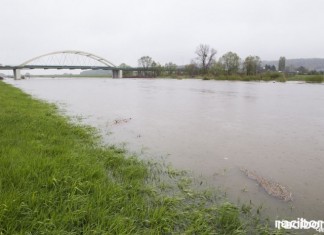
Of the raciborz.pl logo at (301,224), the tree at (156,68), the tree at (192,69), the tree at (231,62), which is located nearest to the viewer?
the raciborz.pl logo at (301,224)

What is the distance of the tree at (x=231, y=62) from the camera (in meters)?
92.8

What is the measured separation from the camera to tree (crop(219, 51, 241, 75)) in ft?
304

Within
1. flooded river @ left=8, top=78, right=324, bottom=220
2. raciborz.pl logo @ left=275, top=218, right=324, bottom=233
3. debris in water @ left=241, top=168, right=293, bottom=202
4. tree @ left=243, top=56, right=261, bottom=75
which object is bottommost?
raciborz.pl logo @ left=275, top=218, right=324, bottom=233

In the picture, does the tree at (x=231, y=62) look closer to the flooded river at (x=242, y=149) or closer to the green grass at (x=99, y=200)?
the flooded river at (x=242, y=149)

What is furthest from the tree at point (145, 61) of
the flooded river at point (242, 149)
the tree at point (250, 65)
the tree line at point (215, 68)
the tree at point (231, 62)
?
the flooded river at point (242, 149)

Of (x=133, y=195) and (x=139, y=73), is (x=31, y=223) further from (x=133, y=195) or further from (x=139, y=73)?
(x=139, y=73)

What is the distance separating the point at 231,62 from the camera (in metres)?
94.1

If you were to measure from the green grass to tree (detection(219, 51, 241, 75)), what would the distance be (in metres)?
91.4

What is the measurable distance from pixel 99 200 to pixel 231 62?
96147 mm

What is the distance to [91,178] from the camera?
478cm

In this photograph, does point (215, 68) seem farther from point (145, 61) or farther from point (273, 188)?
point (273, 188)

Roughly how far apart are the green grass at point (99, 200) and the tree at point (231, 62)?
9142 centimetres

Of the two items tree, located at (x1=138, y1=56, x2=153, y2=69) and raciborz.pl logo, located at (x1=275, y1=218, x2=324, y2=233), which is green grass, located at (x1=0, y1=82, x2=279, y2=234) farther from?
tree, located at (x1=138, y1=56, x2=153, y2=69)

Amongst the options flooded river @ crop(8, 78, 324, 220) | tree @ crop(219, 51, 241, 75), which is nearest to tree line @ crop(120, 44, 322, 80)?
tree @ crop(219, 51, 241, 75)
